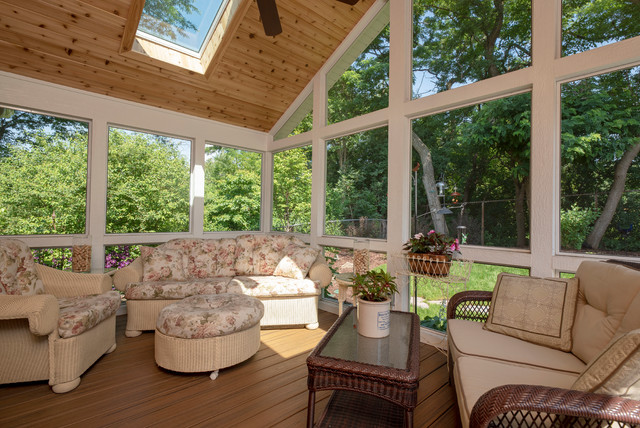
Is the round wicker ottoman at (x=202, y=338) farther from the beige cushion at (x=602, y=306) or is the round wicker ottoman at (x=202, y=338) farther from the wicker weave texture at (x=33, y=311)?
the beige cushion at (x=602, y=306)

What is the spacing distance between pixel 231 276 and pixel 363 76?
2.97 m

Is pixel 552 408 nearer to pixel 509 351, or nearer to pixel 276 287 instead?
pixel 509 351

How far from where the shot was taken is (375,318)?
6.56ft

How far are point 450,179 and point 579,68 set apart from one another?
1267mm

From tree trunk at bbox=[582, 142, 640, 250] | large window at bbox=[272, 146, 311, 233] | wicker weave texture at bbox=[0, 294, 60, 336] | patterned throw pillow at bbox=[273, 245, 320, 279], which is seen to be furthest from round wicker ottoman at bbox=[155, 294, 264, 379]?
tree trunk at bbox=[582, 142, 640, 250]

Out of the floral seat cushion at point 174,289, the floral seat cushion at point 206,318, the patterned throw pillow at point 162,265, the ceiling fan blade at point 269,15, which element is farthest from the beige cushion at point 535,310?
the patterned throw pillow at point 162,265

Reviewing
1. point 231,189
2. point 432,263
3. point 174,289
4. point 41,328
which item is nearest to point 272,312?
point 174,289

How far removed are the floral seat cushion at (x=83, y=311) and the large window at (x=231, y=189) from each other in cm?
214

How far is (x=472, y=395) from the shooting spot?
1372 mm

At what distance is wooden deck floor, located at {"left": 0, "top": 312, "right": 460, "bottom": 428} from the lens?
192 centimetres

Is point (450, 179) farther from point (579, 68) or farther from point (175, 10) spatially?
point (175, 10)

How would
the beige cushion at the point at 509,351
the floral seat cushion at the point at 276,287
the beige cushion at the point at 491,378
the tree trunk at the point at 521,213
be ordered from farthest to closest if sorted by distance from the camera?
the floral seat cushion at the point at 276,287, the tree trunk at the point at 521,213, the beige cushion at the point at 509,351, the beige cushion at the point at 491,378

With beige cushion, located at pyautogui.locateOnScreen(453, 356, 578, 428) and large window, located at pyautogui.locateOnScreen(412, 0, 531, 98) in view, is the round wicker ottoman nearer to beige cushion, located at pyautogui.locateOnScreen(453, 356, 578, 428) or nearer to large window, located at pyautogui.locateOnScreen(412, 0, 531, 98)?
beige cushion, located at pyautogui.locateOnScreen(453, 356, 578, 428)

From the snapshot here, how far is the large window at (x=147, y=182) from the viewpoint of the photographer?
4.04 metres
